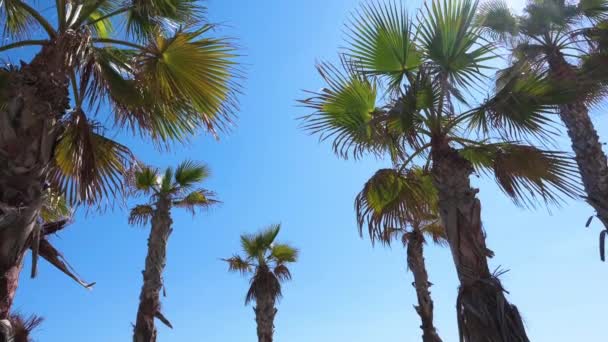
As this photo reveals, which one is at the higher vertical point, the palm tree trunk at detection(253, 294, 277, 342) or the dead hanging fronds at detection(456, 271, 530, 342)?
the palm tree trunk at detection(253, 294, 277, 342)

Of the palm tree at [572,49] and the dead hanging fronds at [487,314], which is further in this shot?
the palm tree at [572,49]

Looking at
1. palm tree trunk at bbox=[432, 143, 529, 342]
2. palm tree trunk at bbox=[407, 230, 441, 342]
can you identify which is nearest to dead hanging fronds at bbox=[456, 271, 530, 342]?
palm tree trunk at bbox=[432, 143, 529, 342]

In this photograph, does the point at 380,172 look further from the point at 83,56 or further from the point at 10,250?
the point at 10,250

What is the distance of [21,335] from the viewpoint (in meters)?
4.61

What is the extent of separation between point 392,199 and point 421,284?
550cm

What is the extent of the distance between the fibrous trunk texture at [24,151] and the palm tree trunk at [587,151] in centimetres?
707

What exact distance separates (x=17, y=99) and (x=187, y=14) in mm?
2871

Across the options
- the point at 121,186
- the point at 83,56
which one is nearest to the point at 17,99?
the point at 83,56

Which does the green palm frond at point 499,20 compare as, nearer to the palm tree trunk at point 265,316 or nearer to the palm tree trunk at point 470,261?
the palm tree trunk at point 470,261

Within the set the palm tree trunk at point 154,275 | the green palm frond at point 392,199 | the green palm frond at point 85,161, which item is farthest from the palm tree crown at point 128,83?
the palm tree trunk at point 154,275

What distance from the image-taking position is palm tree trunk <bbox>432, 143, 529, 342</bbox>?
4629 millimetres

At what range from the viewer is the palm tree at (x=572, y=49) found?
304 inches

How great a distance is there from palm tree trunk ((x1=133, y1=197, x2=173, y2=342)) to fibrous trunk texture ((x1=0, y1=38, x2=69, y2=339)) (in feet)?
22.0

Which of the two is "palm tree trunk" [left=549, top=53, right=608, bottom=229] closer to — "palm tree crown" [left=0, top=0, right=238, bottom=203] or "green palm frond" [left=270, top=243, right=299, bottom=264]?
"palm tree crown" [left=0, top=0, right=238, bottom=203]
